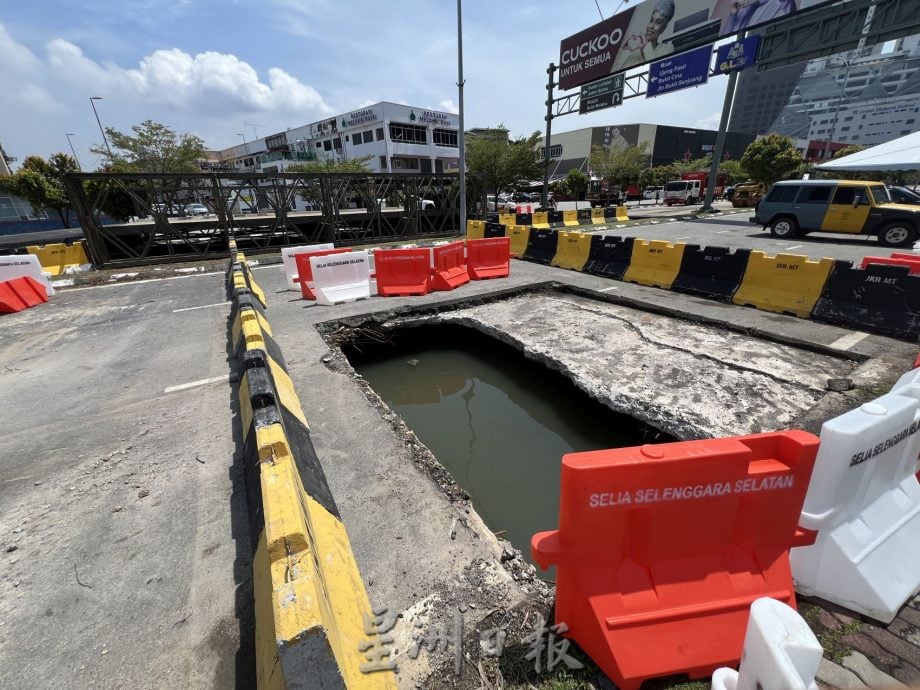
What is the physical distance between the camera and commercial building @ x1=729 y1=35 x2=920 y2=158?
9006cm

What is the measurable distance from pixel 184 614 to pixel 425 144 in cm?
6254

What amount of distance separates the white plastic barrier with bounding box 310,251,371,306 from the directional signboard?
20.4 metres

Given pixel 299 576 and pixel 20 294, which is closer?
pixel 299 576

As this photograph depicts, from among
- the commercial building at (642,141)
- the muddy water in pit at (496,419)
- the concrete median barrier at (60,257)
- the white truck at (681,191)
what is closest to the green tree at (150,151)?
the concrete median barrier at (60,257)

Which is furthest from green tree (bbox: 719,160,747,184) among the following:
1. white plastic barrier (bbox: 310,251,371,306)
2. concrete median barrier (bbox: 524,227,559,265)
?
white plastic barrier (bbox: 310,251,371,306)

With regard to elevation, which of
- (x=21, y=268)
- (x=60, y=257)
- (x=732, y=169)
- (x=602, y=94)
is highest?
(x=602, y=94)

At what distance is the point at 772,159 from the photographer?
97.4ft

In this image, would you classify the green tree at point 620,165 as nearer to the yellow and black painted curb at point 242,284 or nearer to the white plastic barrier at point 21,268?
the yellow and black painted curb at point 242,284

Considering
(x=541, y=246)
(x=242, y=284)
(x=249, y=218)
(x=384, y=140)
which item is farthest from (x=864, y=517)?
(x=384, y=140)

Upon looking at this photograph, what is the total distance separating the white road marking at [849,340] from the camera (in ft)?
17.9

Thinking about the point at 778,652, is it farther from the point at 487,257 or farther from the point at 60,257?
the point at 60,257

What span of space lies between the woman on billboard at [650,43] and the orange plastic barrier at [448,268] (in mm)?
19099

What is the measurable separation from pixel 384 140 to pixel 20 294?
50644 millimetres

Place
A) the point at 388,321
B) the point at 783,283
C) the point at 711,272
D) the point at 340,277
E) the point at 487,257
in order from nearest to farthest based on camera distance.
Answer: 1. the point at 783,283
2. the point at 388,321
3. the point at 711,272
4. the point at 340,277
5. the point at 487,257
